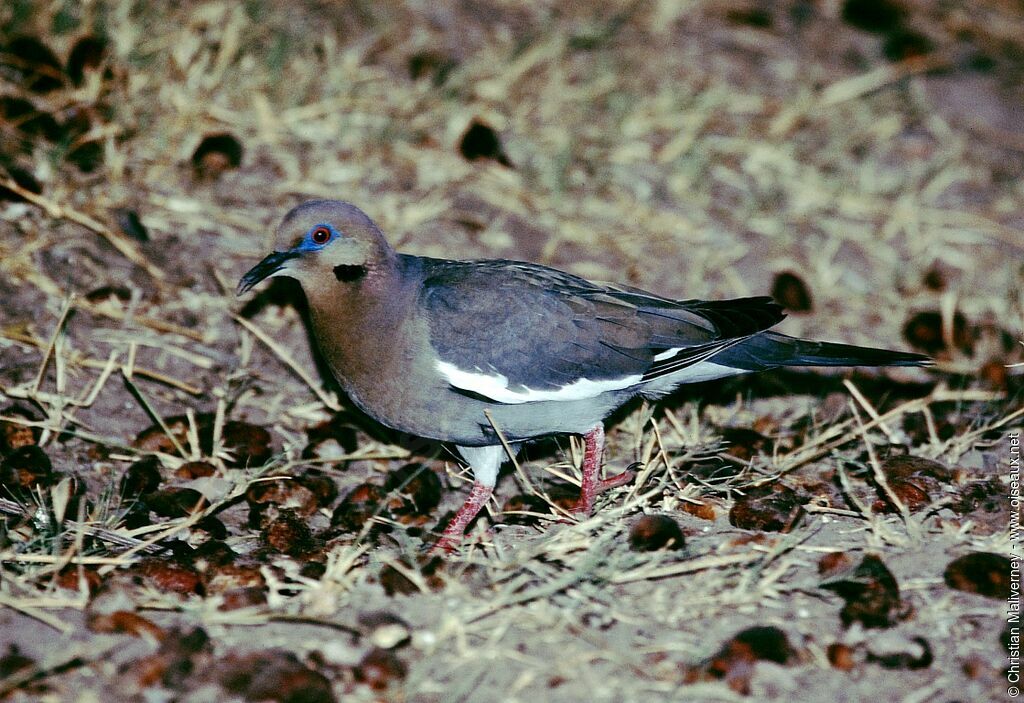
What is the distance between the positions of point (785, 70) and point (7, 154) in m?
4.56

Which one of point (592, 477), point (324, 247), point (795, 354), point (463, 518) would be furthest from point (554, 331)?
point (795, 354)

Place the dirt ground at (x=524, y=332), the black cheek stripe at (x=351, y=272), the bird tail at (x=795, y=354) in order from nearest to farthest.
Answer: the dirt ground at (x=524, y=332) < the black cheek stripe at (x=351, y=272) < the bird tail at (x=795, y=354)

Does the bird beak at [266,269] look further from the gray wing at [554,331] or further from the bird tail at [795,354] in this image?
the bird tail at [795,354]

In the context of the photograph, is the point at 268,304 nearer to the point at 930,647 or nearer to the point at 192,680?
the point at 192,680

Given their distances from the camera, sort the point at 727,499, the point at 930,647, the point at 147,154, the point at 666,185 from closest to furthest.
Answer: the point at 930,647 < the point at 727,499 < the point at 147,154 < the point at 666,185

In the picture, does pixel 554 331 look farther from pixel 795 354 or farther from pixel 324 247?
pixel 795 354

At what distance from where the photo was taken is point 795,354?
13.8 ft

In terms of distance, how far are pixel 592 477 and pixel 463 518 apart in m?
0.48

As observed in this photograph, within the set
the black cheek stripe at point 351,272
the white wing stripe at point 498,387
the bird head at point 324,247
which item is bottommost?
the white wing stripe at point 498,387

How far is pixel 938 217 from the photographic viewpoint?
598 cm

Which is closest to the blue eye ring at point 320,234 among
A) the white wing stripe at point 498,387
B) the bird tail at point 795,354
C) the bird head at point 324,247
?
the bird head at point 324,247

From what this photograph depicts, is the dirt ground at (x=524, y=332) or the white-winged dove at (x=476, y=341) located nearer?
the dirt ground at (x=524, y=332)

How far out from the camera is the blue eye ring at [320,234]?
3.85m

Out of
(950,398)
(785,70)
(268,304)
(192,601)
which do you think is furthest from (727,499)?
(785,70)
